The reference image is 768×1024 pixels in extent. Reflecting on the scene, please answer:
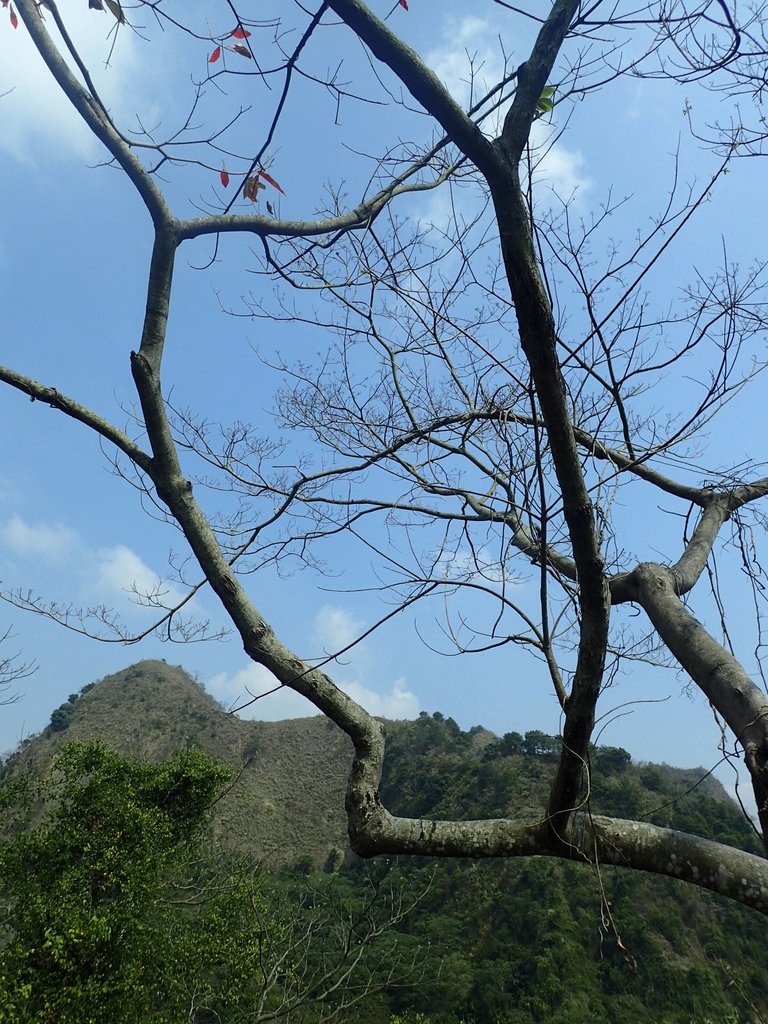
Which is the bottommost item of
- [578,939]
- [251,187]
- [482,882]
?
[578,939]

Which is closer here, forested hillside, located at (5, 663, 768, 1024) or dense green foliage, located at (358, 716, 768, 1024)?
dense green foliage, located at (358, 716, 768, 1024)

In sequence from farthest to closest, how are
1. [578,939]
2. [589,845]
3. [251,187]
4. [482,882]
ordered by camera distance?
[482,882] → [578,939] → [251,187] → [589,845]

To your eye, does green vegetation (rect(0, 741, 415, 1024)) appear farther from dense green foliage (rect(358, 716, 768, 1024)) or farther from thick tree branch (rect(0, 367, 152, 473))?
thick tree branch (rect(0, 367, 152, 473))

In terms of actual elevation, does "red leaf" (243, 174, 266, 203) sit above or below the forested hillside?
above

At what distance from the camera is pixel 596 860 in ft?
4.00

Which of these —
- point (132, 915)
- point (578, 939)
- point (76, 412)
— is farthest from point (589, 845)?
point (578, 939)

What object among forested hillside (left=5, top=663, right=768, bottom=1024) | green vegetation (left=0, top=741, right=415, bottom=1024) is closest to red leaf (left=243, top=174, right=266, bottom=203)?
forested hillside (left=5, top=663, right=768, bottom=1024)

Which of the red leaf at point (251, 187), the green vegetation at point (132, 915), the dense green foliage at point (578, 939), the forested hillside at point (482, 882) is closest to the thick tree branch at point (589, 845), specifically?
the red leaf at point (251, 187)

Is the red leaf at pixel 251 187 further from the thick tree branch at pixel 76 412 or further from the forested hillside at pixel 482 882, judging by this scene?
the forested hillside at pixel 482 882

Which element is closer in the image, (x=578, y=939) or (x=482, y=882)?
(x=578, y=939)

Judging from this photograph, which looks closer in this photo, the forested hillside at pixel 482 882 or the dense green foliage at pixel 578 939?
the dense green foliage at pixel 578 939

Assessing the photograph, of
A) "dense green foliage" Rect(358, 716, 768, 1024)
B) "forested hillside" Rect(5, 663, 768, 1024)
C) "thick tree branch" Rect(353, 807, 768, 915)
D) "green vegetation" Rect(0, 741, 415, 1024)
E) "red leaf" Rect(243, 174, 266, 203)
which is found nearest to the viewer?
"thick tree branch" Rect(353, 807, 768, 915)

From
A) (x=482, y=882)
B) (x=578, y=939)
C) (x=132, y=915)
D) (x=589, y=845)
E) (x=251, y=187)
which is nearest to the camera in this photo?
(x=589, y=845)

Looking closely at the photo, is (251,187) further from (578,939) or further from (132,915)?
(578,939)
